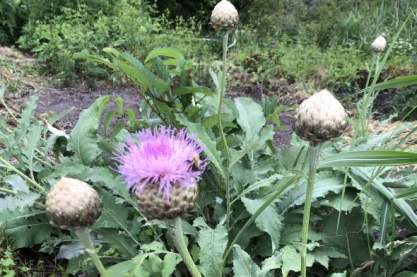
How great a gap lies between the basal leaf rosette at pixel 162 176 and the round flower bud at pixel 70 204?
0.32 feet

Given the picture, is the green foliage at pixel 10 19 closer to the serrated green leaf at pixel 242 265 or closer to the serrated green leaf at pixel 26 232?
the serrated green leaf at pixel 26 232

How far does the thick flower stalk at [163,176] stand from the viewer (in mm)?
1215

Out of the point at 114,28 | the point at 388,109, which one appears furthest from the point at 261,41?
the point at 388,109

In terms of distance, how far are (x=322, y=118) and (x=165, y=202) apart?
1.19ft

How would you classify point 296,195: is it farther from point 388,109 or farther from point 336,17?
point 336,17

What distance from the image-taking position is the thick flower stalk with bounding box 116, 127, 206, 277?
121cm

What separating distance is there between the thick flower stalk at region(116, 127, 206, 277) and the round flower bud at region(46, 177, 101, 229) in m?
0.10

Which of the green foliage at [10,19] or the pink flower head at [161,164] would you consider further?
the green foliage at [10,19]

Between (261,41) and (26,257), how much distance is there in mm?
6578

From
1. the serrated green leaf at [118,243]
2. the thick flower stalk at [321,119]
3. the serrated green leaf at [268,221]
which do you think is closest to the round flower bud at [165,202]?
the thick flower stalk at [321,119]

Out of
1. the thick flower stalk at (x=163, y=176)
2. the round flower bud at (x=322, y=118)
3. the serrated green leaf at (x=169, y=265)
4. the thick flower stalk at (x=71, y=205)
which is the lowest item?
the serrated green leaf at (x=169, y=265)

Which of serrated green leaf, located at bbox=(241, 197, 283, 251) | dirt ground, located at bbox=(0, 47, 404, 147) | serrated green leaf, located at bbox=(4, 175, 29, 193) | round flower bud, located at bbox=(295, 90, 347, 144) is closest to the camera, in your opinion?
round flower bud, located at bbox=(295, 90, 347, 144)

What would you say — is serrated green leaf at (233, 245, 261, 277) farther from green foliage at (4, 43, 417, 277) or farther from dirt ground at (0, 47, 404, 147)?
dirt ground at (0, 47, 404, 147)

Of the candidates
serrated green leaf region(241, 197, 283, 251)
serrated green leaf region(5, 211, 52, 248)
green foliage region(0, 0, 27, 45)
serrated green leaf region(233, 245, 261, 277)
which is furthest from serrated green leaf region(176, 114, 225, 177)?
green foliage region(0, 0, 27, 45)
